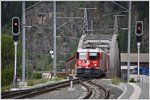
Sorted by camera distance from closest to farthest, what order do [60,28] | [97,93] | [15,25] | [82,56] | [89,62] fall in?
1. [97,93]
2. [15,25]
3. [82,56]
4. [89,62]
5. [60,28]

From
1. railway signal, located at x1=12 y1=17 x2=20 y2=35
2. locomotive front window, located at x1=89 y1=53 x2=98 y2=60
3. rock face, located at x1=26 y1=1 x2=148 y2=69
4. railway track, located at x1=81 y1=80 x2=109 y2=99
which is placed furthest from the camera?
rock face, located at x1=26 y1=1 x2=148 y2=69

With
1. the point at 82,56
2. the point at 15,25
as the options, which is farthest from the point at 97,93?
the point at 82,56

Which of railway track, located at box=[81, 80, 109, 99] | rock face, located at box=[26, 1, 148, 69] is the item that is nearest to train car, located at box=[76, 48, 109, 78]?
→ rock face, located at box=[26, 1, 148, 69]

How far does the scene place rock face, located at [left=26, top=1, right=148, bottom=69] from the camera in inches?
3511

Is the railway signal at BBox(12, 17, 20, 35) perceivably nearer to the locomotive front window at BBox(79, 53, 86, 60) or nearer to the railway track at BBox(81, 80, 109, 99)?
the railway track at BBox(81, 80, 109, 99)

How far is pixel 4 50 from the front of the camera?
80875 millimetres

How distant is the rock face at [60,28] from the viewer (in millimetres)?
89188

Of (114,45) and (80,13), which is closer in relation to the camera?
(114,45)

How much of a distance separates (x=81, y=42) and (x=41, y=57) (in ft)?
108

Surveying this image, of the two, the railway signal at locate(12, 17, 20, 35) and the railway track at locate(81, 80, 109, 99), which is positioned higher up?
the railway signal at locate(12, 17, 20, 35)

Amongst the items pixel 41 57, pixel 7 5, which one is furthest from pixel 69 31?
pixel 41 57

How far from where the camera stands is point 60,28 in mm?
101688

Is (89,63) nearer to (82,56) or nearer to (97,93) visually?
(82,56)

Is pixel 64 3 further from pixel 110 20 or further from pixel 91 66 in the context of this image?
pixel 91 66
